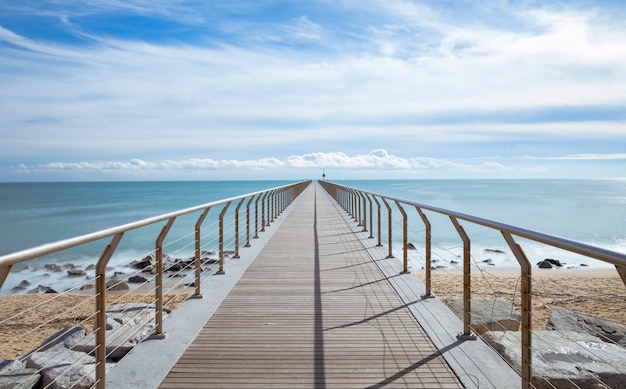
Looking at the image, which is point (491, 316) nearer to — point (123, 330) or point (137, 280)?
point (123, 330)

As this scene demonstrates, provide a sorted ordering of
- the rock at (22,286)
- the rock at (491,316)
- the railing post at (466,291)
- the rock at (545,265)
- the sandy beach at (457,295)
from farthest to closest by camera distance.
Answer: the rock at (545,265) → the rock at (22,286) → the sandy beach at (457,295) → the rock at (491,316) → the railing post at (466,291)

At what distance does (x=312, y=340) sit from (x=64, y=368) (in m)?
1.94

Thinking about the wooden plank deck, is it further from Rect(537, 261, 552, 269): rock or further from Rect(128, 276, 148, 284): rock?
Rect(537, 261, 552, 269): rock

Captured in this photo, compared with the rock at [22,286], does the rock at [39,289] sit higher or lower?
higher

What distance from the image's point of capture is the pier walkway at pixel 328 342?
270cm

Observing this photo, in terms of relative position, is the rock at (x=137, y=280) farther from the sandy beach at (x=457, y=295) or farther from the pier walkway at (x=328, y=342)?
the pier walkway at (x=328, y=342)

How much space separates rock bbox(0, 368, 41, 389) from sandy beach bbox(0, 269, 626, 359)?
294 cm

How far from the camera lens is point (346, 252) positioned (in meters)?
7.61

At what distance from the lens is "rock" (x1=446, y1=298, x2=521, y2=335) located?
522 cm

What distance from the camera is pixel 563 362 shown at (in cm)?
348

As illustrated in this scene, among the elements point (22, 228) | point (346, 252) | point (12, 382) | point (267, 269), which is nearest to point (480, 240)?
point (346, 252)

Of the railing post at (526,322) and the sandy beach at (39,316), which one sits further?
the sandy beach at (39,316)

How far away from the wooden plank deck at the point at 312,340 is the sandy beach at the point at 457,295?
240cm

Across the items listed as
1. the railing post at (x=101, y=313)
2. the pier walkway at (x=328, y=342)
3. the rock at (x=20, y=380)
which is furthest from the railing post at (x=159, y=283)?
the rock at (x=20, y=380)
